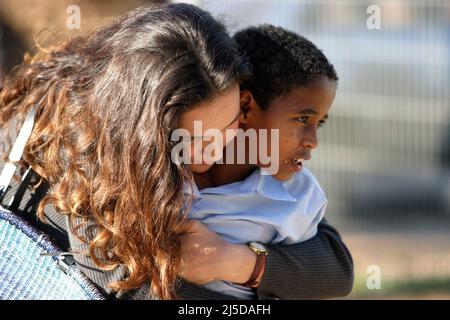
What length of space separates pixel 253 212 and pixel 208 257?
26 centimetres

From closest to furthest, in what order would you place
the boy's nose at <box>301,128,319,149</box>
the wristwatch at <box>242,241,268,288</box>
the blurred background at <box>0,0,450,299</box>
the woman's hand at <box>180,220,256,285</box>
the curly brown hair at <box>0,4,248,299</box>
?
the curly brown hair at <box>0,4,248,299</box> → the woman's hand at <box>180,220,256,285</box> → the wristwatch at <box>242,241,268,288</box> → the boy's nose at <box>301,128,319,149</box> → the blurred background at <box>0,0,450,299</box>

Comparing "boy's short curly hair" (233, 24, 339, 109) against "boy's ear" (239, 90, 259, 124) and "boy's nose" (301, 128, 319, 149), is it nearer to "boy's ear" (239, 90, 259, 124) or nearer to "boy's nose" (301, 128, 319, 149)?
"boy's ear" (239, 90, 259, 124)

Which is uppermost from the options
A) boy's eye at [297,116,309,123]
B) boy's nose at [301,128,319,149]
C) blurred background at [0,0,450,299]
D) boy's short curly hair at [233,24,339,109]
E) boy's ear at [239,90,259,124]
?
boy's short curly hair at [233,24,339,109]

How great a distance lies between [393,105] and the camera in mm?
7027

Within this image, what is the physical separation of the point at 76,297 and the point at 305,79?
0.94 metres

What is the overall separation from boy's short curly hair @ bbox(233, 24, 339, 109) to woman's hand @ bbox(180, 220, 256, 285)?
1.57 feet

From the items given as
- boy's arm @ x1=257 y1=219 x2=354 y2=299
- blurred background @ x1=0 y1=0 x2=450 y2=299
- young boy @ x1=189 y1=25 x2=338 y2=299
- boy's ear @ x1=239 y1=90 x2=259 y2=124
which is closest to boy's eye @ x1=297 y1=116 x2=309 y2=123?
young boy @ x1=189 y1=25 x2=338 y2=299

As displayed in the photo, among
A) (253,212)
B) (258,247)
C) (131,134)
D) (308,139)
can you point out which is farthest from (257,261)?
(131,134)

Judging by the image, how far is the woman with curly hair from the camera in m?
1.96

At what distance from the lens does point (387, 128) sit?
23.5 feet

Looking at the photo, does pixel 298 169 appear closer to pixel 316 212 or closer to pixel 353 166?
pixel 316 212

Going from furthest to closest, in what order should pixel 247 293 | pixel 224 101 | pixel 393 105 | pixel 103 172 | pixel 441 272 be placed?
1. pixel 393 105
2. pixel 441 272
3. pixel 247 293
4. pixel 224 101
5. pixel 103 172

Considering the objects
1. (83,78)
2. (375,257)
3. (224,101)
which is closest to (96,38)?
(83,78)

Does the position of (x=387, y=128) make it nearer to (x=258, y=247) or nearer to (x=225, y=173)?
(x=225, y=173)
